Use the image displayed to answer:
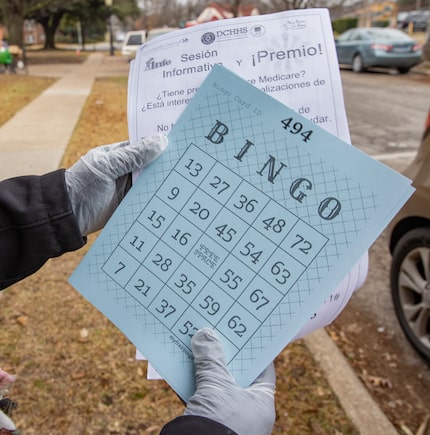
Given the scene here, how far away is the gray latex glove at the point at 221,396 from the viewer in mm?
1008

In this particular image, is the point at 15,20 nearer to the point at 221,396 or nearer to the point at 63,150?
the point at 63,150

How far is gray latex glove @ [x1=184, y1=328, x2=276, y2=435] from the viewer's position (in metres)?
1.01

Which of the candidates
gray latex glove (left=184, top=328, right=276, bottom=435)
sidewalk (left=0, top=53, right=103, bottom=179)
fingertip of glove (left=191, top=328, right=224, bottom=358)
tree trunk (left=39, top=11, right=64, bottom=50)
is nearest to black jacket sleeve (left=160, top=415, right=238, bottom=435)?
gray latex glove (left=184, top=328, right=276, bottom=435)

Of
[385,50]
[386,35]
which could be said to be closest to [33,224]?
[385,50]

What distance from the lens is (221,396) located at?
1010mm

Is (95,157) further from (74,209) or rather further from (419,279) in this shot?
(419,279)

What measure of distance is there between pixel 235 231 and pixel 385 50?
16.1 metres

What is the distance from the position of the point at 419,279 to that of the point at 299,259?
1943 millimetres

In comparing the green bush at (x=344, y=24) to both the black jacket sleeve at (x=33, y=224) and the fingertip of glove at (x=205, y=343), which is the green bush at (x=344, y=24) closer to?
the black jacket sleeve at (x=33, y=224)

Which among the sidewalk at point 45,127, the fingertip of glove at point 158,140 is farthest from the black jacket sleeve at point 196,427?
the sidewalk at point 45,127

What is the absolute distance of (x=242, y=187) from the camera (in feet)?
3.47

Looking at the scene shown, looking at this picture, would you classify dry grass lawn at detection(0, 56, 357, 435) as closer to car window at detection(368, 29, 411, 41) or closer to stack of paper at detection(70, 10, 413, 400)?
stack of paper at detection(70, 10, 413, 400)

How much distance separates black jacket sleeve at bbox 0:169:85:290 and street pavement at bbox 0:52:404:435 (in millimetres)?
350

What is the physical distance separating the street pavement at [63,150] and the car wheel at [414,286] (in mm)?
436
